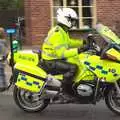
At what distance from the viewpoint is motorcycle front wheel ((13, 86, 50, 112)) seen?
9.35 m

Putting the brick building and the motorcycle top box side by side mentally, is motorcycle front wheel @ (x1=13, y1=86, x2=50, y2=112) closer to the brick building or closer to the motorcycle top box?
the motorcycle top box

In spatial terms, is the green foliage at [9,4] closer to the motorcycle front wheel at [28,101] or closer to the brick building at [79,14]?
the brick building at [79,14]

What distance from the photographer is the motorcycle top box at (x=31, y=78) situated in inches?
358

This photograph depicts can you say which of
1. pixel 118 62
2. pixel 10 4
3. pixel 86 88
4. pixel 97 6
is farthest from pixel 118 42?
pixel 10 4

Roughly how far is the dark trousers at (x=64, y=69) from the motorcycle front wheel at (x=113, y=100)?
58cm

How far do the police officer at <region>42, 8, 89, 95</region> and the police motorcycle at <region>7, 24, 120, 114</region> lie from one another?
8cm

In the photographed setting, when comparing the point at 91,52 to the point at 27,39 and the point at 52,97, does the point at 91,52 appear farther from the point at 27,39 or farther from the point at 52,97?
the point at 27,39

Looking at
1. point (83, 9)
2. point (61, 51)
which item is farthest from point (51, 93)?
point (83, 9)

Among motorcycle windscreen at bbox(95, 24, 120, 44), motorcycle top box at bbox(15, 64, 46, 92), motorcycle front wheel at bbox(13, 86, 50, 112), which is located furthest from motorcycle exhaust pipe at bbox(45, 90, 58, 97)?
motorcycle windscreen at bbox(95, 24, 120, 44)

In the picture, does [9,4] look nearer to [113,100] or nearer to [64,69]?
[64,69]

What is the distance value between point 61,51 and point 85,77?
1.76 ft

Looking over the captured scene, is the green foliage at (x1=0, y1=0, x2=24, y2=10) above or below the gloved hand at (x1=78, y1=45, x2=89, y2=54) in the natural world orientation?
above

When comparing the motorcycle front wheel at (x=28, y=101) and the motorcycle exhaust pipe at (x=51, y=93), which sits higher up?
the motorcycle exhaust pipe at (x=51, y=93)

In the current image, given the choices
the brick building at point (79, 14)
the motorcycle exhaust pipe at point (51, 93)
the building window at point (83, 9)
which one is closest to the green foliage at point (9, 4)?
the brick building at point (79, 14)
